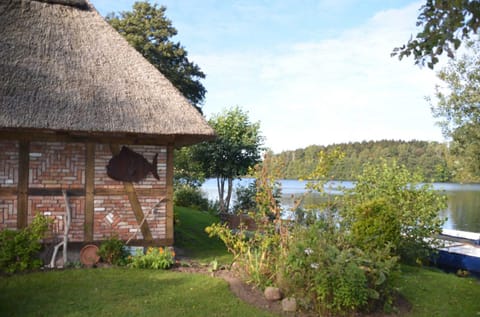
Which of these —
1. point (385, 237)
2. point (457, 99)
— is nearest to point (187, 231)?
point (385, 237)

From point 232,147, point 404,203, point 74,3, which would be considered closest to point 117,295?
point 74,3

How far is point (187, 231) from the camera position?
11.2 m

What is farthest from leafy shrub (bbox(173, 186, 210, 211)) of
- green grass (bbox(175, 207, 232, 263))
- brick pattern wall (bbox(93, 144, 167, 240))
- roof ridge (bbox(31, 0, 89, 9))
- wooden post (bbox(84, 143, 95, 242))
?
wooden post (bbox(84, 143, 95, 242))

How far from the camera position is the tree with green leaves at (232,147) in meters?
14.6

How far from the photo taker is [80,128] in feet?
22.1

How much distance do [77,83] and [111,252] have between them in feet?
9.38

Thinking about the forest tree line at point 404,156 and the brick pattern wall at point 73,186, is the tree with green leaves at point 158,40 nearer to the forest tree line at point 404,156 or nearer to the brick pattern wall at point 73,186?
the forest tree line at point 404,156

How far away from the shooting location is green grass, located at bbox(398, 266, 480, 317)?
5809mm

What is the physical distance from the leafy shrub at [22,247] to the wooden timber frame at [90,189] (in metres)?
0.47

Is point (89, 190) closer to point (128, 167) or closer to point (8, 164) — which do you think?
point (128, 167)

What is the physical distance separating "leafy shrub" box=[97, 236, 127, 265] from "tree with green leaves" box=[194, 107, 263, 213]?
748 cm

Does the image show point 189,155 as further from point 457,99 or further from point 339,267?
point 339,267

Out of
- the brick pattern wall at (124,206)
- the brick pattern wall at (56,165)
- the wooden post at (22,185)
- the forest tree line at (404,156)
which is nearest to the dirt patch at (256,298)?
the brick pattern wall at (124,206)

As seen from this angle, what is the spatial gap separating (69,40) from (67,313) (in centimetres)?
514
